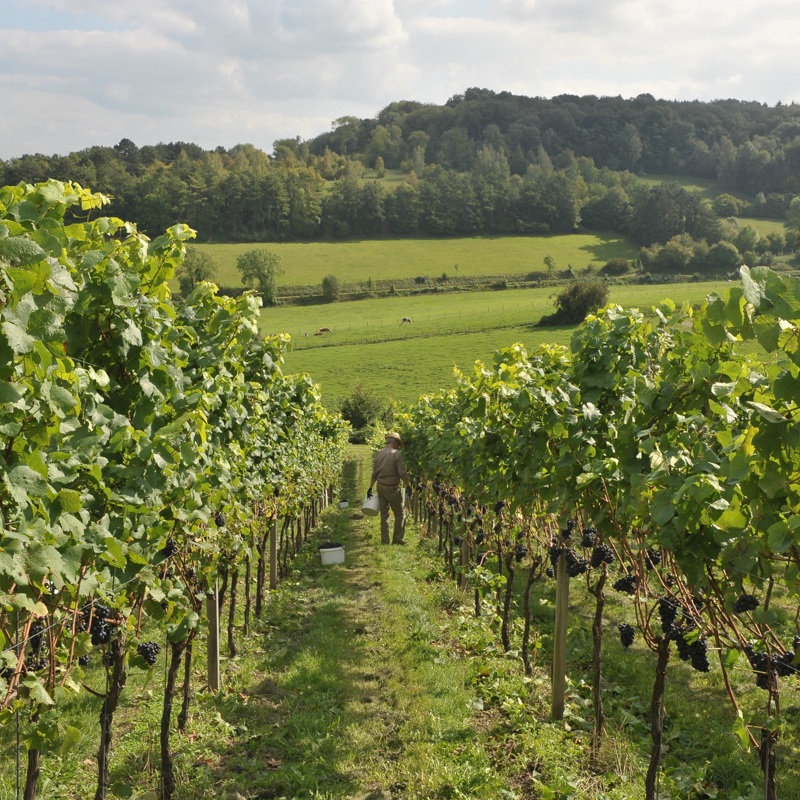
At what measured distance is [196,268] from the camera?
2537 inches

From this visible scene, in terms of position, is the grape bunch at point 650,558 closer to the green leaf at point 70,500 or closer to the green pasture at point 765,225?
the green leaf at point 70,500

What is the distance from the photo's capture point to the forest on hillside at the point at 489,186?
83312 millimetres

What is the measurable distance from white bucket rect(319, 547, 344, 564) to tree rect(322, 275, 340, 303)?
188ft

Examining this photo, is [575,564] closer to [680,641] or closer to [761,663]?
[680,641]

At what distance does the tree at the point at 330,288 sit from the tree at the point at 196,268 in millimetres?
10033

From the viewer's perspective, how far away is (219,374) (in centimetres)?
572

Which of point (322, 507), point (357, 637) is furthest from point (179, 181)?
point (357, 637)

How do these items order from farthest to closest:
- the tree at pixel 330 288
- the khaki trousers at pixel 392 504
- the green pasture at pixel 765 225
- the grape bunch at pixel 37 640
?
1. the green pasture at pixel 765 225
2. the tree at pixel 330 288
3. the khaki trousers at pixel 392 504
4. the grape bunch at pixel 37 640

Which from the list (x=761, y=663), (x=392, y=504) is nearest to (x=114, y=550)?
(x=761, y=663)

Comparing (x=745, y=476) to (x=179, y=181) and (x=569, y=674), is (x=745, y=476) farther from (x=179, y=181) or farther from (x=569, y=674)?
(x=179, y=181)

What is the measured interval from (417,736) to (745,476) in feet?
12.5

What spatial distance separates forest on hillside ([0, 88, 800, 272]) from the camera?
83312 millimetres

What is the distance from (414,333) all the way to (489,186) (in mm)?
51102

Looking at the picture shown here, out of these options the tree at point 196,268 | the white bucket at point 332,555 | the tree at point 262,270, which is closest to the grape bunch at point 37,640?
the white bucket at point 332,555
